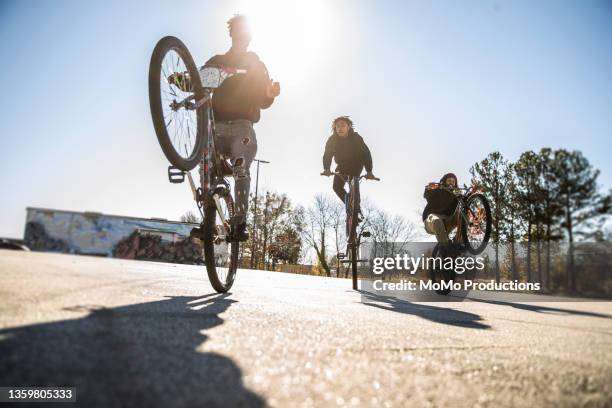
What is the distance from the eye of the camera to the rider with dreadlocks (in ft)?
23.7

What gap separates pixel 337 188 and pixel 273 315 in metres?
5.26

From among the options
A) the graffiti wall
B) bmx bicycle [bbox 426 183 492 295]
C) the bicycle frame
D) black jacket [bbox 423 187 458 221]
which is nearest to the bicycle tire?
bmx bicycle [bbox 426 183 492 295]

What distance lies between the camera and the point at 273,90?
13.6ft

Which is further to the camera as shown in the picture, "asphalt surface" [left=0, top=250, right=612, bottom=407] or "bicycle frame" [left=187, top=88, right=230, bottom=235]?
"bicycle frame" [left=187, top=88, right=230, bottom=235]

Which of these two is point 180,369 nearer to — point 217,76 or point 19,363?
point 19,363

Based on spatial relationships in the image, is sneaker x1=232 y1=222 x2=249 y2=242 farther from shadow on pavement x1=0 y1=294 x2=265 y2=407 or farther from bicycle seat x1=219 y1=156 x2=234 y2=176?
shadow on pavement x1=0 y1=294 x2=265 y2=407

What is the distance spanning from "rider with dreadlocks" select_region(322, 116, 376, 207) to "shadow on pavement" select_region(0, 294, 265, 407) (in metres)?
6.02

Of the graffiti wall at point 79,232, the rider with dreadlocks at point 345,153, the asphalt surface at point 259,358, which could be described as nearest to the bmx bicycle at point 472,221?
the rider with dreadlocks at point 345,153

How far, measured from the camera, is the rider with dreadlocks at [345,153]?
7.22m

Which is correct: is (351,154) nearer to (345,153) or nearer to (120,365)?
(345,153)

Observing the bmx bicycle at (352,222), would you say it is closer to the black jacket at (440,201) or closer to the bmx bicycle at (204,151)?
the black jacket at (440,201)

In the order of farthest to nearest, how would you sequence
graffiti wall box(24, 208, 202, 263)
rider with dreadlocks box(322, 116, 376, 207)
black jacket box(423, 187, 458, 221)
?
rider with dreadlocks box(322, 116, 376, 207)
black jacket box(423, 187, 458, 221)
graffiti wall box(24, 208, 202, 263)

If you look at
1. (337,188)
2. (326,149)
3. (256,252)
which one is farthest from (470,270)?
(256,252)

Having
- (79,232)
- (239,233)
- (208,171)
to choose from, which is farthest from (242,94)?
(79,232)
